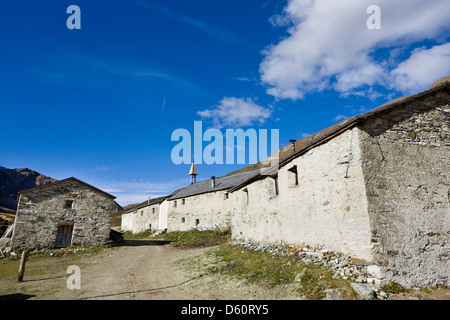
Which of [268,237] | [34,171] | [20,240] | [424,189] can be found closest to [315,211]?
[424,189]

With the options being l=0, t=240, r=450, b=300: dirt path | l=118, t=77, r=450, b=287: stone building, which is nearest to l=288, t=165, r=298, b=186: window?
l=118, t=77, r=450, b=287: stone building

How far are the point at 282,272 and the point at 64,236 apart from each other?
16.2m

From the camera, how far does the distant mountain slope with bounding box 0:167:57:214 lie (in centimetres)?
10888

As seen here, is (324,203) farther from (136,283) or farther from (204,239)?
(204,239)

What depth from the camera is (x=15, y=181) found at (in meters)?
131

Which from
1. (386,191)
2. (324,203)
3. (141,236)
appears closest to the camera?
(386,191)

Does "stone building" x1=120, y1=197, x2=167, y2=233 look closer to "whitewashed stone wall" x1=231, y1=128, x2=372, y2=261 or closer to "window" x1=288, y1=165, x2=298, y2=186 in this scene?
"whitewashed stone wall" x1=231, y1=128, x2=372, y2=261

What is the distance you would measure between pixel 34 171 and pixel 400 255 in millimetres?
193056

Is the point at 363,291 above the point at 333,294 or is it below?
above

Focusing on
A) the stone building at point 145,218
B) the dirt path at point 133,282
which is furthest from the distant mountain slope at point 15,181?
the dirt path at point 133,282

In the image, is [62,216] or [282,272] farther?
[62,216]

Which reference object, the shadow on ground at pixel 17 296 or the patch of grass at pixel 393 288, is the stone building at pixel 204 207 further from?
the shadow on ground at pixel 17 296

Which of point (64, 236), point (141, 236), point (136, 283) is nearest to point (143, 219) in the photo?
point (141, 236)

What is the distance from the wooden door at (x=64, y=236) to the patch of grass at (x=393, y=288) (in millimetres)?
19094
